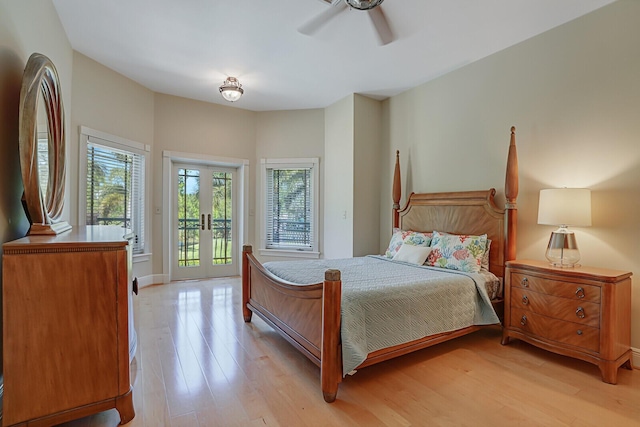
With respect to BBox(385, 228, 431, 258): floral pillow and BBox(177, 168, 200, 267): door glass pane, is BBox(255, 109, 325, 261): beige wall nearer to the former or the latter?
BBox(177, 168, 200, 267): door glass pane

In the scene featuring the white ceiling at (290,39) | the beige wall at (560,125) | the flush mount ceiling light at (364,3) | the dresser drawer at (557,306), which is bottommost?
the dresser drawer at (557,306)

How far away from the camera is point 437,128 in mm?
3969

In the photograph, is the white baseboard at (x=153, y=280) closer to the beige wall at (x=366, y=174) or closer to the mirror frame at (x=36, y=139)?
the mirror frame at (x=36, y=139)

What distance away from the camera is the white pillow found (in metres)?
3.34

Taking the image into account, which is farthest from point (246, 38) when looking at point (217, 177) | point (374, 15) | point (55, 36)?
point (217, 177)

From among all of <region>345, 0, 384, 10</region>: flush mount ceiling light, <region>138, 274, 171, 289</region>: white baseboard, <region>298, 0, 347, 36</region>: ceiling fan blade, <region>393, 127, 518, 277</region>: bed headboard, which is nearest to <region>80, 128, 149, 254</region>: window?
<region>138, 274, 171, 289</region>: white baseboard

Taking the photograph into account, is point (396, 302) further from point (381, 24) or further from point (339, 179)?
point (339, 179)

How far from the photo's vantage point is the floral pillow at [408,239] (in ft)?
11.9

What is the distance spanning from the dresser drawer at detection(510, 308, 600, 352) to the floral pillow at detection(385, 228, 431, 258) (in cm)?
113

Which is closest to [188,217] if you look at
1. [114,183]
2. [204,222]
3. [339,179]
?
[204,222]

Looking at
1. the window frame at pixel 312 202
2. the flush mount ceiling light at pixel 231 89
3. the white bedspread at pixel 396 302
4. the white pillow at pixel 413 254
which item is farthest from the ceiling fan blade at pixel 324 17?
the window frame at pixel 312 202

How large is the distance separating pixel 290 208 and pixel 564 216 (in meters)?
3.86

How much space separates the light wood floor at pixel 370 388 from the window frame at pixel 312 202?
237cm

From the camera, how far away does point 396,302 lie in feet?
7.39
